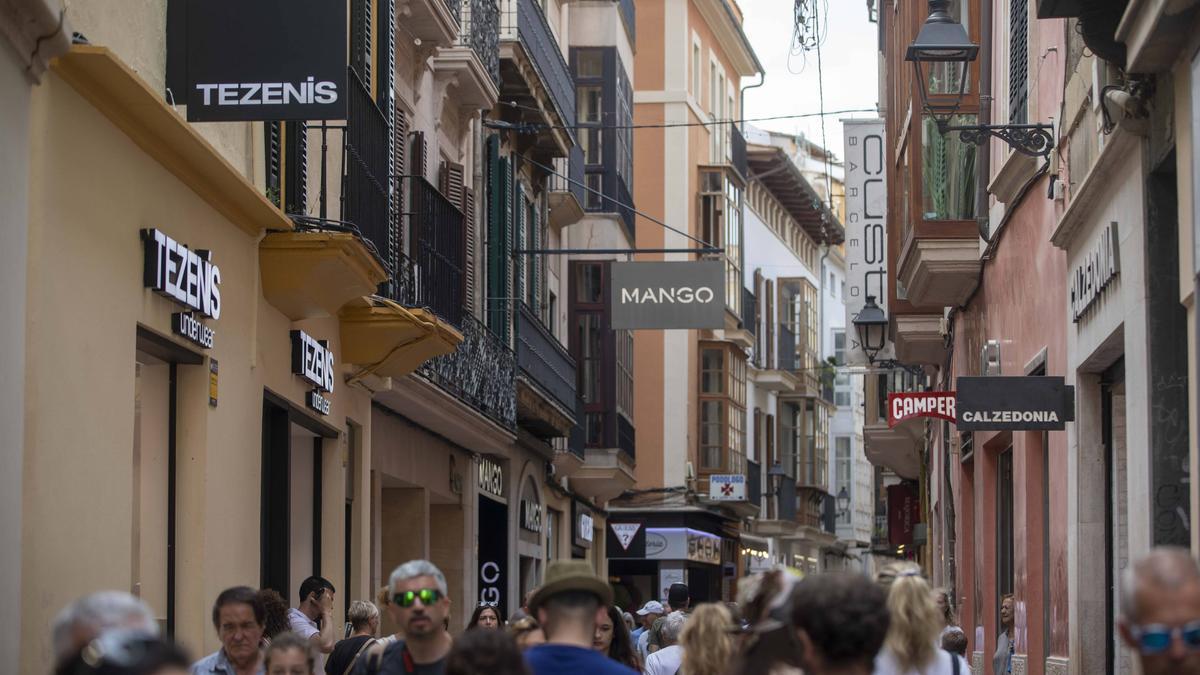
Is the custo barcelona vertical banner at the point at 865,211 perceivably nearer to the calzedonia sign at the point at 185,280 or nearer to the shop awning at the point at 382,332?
the shop awning at the point at 382,332

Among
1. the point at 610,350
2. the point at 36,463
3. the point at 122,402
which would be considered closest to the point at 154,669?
the point at 36,463

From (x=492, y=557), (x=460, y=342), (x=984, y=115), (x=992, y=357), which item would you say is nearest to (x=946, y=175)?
(x=984, y=115)

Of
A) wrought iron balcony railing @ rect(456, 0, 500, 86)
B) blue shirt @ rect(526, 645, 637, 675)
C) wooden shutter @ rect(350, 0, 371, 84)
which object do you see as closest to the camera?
blue shirt @ rect(526, 645, 637, 675)

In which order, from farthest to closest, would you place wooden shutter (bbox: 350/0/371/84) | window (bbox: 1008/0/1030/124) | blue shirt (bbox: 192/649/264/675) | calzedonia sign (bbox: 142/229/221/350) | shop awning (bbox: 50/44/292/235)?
window (bbox: 1008/0/1030/124) < wooden shutter (bbox: 350/0/371/84) < calzedonia sign (bbox: 142/229/221/350) < shop awning (bbox: 50/44/292/235) < blue shirt (bbox: 192/649/264/675)

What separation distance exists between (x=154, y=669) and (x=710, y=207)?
4553cm

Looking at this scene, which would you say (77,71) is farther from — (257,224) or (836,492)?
(836,492)

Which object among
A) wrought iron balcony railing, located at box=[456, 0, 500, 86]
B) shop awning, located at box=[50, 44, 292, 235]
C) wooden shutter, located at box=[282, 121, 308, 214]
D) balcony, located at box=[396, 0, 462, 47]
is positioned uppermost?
wrought iron balcony railing, located at box=[456, 0, 500, 86]

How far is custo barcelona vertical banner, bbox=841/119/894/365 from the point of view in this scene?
3241cm

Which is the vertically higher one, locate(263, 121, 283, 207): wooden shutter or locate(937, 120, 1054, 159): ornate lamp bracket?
locate(937, 120, 1054, 159): ornate lamp bracket

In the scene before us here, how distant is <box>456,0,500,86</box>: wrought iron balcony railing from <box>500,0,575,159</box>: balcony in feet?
4.55

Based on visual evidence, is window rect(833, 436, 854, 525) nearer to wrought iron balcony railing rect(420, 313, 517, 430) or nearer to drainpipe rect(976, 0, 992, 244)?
wrought iron balcony railing rect(420, 313, 517, 430)

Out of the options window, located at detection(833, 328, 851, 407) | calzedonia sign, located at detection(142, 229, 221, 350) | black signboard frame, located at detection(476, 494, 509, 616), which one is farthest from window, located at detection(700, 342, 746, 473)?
calzedonia sign, located at detection(142, 229, 221, 350)

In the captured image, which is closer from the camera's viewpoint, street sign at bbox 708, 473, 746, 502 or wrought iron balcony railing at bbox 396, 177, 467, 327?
wrought iron balcony railing at bbox 396, 177, 467, 327

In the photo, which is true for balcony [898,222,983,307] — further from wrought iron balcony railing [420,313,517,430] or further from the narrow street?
wrought iron balcony railing [420,313,517,430]
